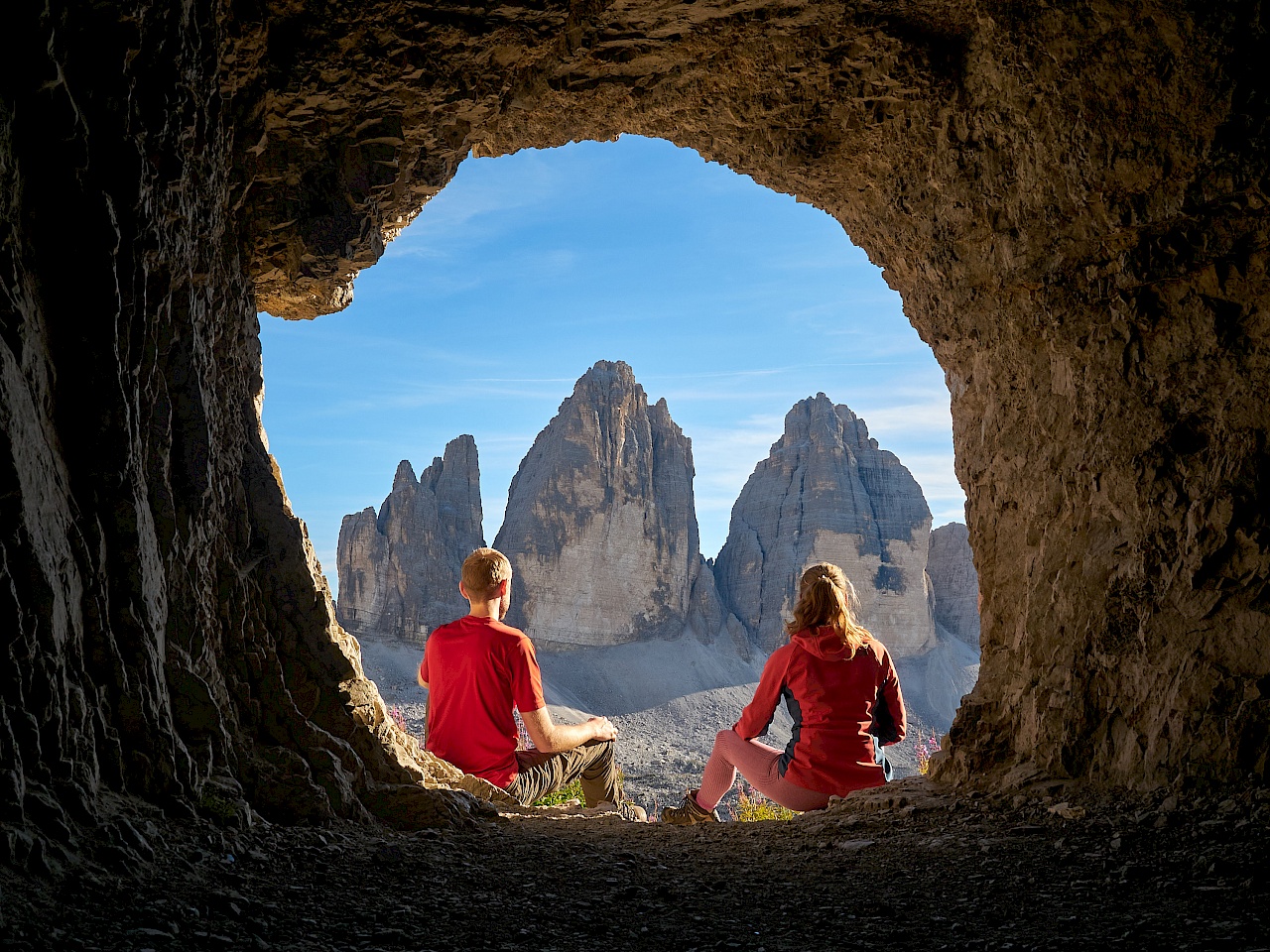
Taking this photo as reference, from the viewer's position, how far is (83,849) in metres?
2.58

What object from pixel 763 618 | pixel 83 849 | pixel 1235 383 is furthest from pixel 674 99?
pixel 763 618

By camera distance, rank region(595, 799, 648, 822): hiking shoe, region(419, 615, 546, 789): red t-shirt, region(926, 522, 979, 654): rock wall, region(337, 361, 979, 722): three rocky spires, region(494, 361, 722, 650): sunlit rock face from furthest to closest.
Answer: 1. region(926, 522, 979, 654): rock wall
2. region(494, 361, 722, 650): sunlit rock face
3. region(337, 361, 979, 722): three rocky spires
4. region(595, 799, 648, 822): hiking shoe
5. region(419, 615, 546, 789): red t-shirt

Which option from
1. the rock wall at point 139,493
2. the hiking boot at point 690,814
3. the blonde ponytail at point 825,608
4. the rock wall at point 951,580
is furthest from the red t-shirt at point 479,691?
the rock wall at point 951,580

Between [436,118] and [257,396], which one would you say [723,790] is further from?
[436,118]

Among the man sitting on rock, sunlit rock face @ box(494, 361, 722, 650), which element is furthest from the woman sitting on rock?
sunlit rock face @ box(494, 361, 722, 650)

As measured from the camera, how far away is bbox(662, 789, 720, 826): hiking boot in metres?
5.69

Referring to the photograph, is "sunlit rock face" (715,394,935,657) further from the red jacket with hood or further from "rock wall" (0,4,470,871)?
"rock wall" (0,4,470,871)

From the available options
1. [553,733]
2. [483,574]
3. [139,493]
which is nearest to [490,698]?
[553,733]

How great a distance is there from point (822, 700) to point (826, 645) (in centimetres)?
34

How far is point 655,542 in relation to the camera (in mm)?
84938

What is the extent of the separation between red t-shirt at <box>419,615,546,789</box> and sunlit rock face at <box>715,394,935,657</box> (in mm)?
78344

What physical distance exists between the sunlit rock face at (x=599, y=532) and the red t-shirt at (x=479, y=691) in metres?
75.9

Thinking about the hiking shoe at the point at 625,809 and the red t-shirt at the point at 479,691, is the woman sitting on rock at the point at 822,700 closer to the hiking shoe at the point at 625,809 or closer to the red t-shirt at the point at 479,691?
the hiking shoe at the point at 625,809

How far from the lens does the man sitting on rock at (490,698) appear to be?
5.48 metres
